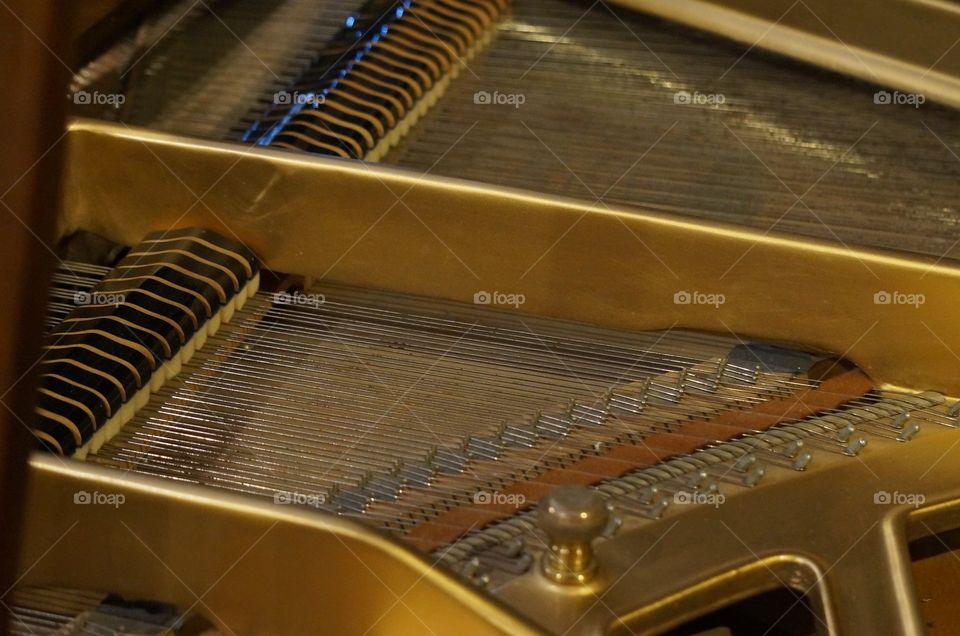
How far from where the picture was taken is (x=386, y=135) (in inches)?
118

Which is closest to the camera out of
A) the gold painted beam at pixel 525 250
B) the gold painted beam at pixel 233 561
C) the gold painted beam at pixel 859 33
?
the gold painted beam at pixel 233 561

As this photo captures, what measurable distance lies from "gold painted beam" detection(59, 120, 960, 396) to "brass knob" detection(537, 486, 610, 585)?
66cm

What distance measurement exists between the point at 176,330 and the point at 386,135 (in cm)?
89

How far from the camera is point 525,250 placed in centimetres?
232

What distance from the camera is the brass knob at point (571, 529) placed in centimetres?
166

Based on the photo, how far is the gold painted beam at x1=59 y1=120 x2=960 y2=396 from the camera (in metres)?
2.18

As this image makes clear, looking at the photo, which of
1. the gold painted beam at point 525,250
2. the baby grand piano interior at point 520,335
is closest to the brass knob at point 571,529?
the baby grand piano interior at point 520,335

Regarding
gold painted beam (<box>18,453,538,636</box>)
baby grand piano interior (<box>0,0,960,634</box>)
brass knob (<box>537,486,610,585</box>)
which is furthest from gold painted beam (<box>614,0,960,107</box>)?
gold painted beam (<box>18,453,538,636</box>)

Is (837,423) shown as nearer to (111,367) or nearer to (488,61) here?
(111,367)

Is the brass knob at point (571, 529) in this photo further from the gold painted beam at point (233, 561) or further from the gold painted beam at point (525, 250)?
the gold painted beam at point (525, 250)

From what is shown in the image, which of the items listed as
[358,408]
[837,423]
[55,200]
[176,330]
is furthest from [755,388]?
[55,200]

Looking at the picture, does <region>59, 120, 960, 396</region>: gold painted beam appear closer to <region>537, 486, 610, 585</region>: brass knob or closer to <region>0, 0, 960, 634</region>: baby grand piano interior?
<region>0, 0, 960, 634</region>: baby grand piano interior

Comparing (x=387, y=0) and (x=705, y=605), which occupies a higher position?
(x=387, y=0)

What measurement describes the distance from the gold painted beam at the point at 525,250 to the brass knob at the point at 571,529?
2.18 ft
